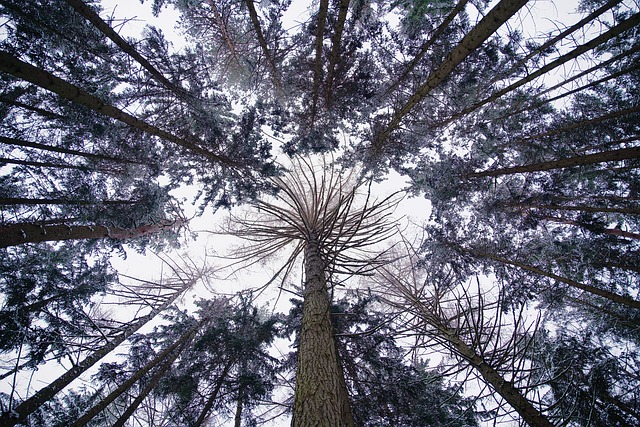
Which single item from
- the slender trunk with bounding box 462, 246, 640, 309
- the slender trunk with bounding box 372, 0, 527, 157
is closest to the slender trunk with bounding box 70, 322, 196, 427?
the slender trunk with bounding box 462, 246, 640, 309

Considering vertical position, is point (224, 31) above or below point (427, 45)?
above

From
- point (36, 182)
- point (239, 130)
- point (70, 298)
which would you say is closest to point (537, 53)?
point (239, 130)

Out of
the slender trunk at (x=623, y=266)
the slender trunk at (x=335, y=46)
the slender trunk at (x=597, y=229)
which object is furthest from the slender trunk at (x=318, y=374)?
the slender trunk at (x=623, y=266)

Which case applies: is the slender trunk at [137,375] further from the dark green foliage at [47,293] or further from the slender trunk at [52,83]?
the slender trunk at [52,83]

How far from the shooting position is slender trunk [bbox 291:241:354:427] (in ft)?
8.80

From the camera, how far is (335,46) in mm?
5242

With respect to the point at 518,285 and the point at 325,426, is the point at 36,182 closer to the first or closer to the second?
the point at 325,426

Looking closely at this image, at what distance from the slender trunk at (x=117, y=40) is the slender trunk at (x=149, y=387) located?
5.91 metres

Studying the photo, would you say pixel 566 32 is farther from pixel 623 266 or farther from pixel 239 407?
pixel 239 407

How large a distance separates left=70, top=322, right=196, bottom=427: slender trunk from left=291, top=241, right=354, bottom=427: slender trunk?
416 cm

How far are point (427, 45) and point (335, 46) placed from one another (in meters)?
1.76

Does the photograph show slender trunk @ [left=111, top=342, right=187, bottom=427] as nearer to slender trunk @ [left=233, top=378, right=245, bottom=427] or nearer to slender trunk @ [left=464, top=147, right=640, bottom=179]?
slender trunk @ [left=233, top=378, right=245, bottom=427]

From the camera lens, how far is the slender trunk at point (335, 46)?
428 centimetres

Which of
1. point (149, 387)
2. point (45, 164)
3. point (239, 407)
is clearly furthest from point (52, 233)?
point (239, 407)
